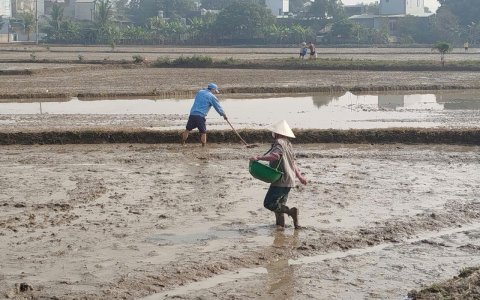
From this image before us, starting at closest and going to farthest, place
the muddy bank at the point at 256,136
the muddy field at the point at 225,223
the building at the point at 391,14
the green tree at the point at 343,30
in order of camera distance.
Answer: the muddy field at the point at 225,223 → the muddy bank at the point at 256,136 → the green tree at the point at 343,30 → the building at the point at 391,14

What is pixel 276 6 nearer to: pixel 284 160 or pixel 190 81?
pixel 190 81

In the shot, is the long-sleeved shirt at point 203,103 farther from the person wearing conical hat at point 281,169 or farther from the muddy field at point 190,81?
the muddy field at point 190,81

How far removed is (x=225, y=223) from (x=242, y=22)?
64.8 m

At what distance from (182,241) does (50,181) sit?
378cm

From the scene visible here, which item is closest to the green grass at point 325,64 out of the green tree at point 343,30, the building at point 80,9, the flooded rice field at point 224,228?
the flooded rice field at point 224,228

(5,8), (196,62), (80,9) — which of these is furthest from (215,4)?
(196,62)

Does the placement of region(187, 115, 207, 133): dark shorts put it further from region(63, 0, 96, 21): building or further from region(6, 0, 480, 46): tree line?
region(63, 0, 96, 21): building

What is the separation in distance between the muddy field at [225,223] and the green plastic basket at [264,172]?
1.99 ft

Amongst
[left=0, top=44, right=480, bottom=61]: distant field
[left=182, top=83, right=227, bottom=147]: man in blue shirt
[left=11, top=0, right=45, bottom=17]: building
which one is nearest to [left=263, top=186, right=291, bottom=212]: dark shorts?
[left=182, top=83, right=227, bottom=147]: man in blue shirt

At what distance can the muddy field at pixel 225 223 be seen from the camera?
6.79 meters

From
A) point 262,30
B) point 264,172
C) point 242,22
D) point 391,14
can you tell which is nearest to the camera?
point 264,172

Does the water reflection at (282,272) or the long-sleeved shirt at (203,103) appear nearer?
the water reflection at (282,272)

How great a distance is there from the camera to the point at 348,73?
3412 cm

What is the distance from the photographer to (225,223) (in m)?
8.93
